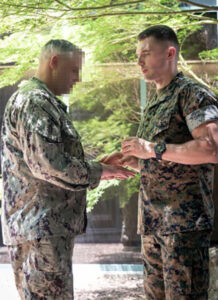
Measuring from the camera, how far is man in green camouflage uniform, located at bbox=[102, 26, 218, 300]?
182 centimetres

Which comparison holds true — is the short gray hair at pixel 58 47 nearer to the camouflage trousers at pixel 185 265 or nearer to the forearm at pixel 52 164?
the forearm at pixel 52 164

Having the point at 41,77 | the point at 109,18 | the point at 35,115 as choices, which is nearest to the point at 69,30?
the point at 109,18

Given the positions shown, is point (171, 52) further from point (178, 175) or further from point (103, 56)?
point (103, 56)

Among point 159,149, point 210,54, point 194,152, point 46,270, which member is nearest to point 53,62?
point 159,149

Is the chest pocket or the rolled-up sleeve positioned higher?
the rolled-up sleeve

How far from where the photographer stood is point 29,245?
1.75 m

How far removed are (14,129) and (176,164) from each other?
2.18 feet

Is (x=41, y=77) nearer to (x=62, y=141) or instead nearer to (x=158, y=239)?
(x=62, y=141)

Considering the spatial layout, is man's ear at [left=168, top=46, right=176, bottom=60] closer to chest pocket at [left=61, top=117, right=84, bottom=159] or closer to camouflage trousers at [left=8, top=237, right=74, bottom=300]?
chest pocket at [left=61, top=117, right=84, bottom=159]

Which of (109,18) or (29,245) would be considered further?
(109,18)

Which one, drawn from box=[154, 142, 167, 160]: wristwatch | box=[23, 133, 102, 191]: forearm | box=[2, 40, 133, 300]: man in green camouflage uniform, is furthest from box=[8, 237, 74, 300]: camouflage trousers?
box=[154, 142, 167, 160]: wristwatch

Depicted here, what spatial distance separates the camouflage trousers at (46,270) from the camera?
1.71 m

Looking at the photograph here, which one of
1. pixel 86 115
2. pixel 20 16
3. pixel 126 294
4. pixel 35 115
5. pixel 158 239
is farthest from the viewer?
pixel 86 115

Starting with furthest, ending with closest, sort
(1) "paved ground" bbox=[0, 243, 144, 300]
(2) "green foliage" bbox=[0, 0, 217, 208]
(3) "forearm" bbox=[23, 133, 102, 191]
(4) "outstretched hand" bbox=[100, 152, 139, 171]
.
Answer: (1) "paved ground" bbox=[0, 243, 144, 300], (2) "green foliage" bbox=[0, 0, 217, 208], (4) "outstretched hand" bbox=[100, 152, 139, 171], (3) "forearm" bbox=[23, 133, 102, 191]
